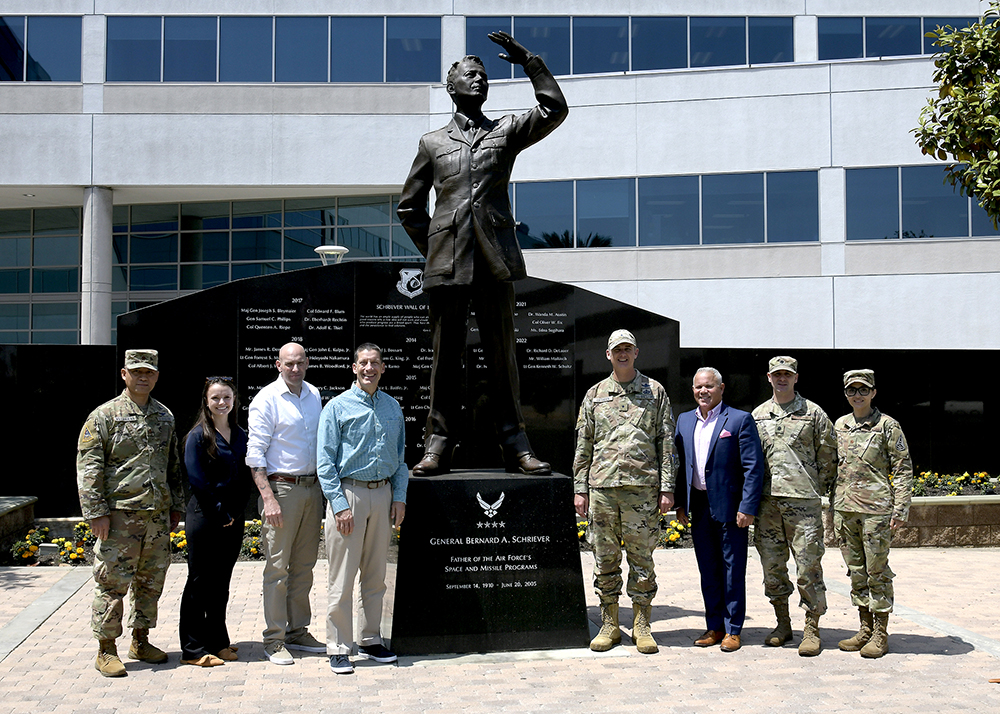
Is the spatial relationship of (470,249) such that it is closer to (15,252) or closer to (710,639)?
(710,639)

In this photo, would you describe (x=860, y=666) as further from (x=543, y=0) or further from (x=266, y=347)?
(x=543, y=0)

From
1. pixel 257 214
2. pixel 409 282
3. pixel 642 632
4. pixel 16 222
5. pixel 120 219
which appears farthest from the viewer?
pixel 16 222

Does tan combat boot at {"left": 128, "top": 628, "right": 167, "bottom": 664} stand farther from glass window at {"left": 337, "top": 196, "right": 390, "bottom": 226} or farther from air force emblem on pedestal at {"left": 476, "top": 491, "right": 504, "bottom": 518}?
glass window at {"left": 337, "top": 196, "right": 390, "bottom": 226}

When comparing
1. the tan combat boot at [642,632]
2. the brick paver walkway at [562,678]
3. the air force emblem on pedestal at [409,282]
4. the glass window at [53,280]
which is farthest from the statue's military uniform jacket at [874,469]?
the glass window at [53,280]

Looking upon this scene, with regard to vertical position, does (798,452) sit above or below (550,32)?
below

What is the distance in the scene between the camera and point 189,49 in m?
21.0

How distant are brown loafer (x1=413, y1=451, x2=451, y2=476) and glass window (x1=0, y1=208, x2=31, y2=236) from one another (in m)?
20.4

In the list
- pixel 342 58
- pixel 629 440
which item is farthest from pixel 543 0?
pixel 629 440

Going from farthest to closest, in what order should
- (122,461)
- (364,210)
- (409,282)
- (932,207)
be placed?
1. (364,210)
2. (932,207)
3. (409,282)
4. (122,461)

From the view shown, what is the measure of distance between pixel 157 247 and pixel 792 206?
14.8 m

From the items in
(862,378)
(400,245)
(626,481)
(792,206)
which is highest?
(792,206)

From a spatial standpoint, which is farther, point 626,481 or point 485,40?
point 485,40

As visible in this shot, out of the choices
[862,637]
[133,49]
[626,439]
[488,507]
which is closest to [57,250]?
[133,49]

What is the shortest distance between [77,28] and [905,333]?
1895 cm
